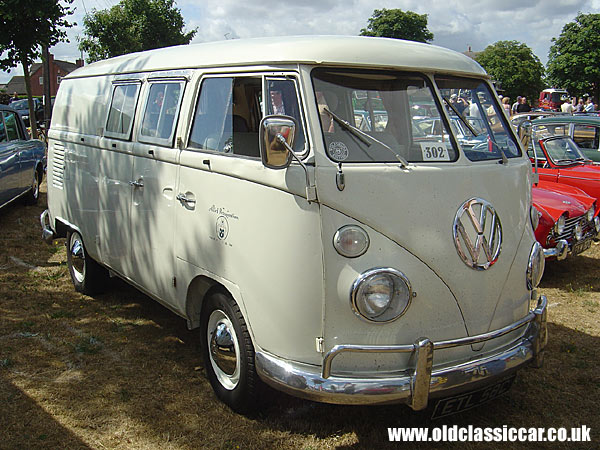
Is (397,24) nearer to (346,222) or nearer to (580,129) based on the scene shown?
(580,129)

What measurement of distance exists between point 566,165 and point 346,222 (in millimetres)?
6976

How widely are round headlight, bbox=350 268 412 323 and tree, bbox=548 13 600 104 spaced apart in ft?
103

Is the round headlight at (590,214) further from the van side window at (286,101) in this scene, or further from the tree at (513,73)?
the tree at (513,73)

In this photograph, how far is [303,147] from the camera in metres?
3.07

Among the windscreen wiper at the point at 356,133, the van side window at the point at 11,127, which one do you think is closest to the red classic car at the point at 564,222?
the windscreen wiper at the point at 356,133

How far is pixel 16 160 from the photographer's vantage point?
9.45 m

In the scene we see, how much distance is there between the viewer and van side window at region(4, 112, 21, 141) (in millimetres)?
9570

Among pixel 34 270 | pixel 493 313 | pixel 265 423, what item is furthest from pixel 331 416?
pixel 34 270

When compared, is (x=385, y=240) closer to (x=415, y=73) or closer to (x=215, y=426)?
(x=415, y=73)

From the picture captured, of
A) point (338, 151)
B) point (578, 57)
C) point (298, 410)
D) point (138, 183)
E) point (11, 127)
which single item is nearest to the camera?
point (338, 151)

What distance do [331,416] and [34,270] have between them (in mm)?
4596

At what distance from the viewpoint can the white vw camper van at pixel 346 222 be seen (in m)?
2.95

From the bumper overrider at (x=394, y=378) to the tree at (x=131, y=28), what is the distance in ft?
104

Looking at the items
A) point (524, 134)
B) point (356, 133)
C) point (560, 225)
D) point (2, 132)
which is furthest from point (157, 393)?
point (2, 132)
